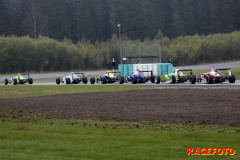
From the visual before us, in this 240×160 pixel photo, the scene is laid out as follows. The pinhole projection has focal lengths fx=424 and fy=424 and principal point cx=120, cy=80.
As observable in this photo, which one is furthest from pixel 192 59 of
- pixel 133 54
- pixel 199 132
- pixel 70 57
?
pixel 199 132

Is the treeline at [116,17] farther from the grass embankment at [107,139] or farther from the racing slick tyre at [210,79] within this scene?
the grass embankment at [107,139]

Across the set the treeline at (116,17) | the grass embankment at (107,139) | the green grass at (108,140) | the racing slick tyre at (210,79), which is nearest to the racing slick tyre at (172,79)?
the racing slick tyre at (210,79)

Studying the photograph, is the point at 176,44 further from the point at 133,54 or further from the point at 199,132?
the point at 199,132

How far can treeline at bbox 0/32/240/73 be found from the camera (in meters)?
74.4

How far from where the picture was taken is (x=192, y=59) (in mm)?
77562

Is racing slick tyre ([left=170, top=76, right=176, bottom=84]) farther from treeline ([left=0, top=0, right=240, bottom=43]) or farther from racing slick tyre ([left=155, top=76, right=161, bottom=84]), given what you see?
treeline ([left=0, top=0, right=240, bottom=43])

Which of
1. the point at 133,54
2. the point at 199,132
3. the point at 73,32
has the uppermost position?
the point at 73,32

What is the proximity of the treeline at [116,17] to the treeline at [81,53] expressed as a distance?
17807 millimetres

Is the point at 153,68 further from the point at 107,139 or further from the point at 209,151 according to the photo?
the point at 209,151

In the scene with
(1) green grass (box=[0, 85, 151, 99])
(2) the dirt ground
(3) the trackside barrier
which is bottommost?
(2) the dirt ground

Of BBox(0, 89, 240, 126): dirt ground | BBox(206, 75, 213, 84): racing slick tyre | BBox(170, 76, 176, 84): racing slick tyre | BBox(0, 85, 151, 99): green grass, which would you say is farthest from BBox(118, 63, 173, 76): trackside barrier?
BBox(0, 89, 240, 126): dirt ground

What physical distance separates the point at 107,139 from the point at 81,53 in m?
71.1

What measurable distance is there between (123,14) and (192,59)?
37333mm

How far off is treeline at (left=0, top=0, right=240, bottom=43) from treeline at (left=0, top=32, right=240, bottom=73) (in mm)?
17807
